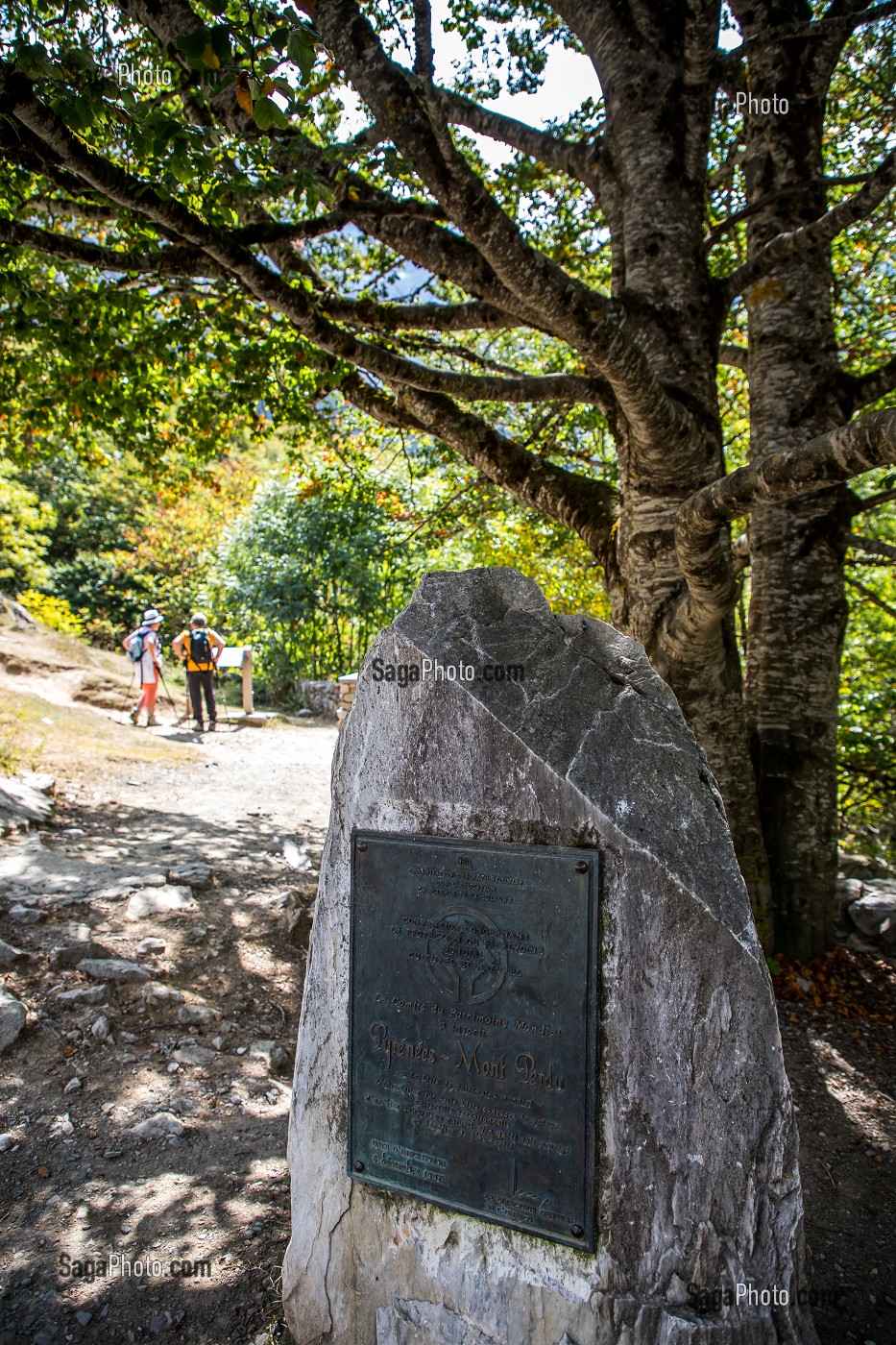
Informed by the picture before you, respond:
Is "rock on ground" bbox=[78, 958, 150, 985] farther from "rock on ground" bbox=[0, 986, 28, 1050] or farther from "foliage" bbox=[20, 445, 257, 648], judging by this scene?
"foliage" bbox=[20, 445, 257, 648]

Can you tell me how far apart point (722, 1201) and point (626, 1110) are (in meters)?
0.29

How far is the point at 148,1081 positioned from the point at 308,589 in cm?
1272

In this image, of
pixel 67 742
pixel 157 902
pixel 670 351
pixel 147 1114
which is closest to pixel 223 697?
pixel 67 742

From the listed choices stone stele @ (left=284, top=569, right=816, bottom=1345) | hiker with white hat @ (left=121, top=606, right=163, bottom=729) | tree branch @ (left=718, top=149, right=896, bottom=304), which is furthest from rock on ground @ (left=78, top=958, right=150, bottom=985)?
hiker with white hat @ (left=121, top=606, right=163, bottom=729)

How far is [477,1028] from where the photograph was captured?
209cm

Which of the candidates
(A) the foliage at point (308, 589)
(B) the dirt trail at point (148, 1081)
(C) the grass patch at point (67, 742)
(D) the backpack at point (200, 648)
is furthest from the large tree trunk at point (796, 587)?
(A) the foliage at point (308, 589)

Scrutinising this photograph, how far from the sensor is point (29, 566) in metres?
16.5

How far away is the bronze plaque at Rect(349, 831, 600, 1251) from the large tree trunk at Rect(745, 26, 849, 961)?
334 cm

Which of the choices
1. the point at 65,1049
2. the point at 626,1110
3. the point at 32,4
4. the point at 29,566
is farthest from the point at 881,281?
the point at 29,566

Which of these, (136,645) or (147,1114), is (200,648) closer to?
(136,645)

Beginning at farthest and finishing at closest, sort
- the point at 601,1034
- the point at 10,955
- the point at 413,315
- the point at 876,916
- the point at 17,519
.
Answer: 1. the point at 17,519
2. the point at 413,315
3. the point at 876,916
4. the point at 10,955
5. the point at 601,1034

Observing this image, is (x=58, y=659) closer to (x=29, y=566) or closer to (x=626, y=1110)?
(x=29, y=566)

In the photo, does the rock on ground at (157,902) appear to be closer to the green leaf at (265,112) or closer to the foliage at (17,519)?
the green leaf at (265,112)

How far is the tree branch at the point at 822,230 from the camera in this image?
3.58m
